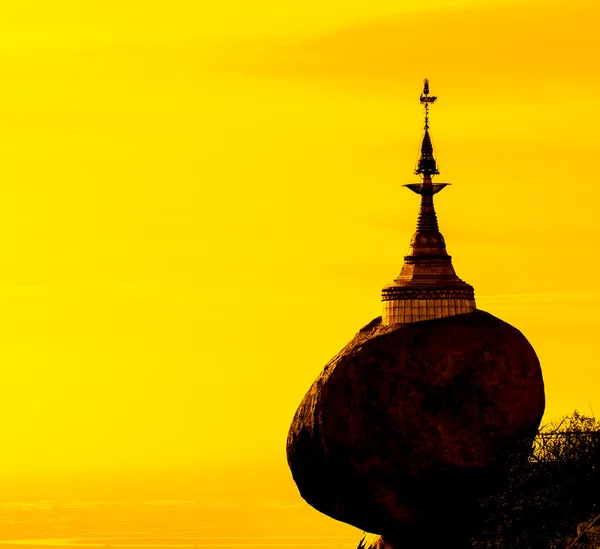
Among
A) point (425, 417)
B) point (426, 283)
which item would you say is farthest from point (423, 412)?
point (426, 283)

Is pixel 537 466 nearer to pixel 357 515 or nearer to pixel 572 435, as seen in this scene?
pixel 572 435

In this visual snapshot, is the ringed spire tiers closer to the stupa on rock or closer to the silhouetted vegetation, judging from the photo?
the stupa on rock

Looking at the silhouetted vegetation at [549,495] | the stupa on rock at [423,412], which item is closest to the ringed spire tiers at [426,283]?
the stupa on rock at [423,412]

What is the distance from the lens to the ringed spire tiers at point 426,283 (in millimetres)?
59844

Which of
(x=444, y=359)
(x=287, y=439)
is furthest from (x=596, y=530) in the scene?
(x=287, y=439)

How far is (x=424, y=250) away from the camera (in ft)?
199

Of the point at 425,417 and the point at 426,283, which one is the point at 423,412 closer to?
the point at 425,417

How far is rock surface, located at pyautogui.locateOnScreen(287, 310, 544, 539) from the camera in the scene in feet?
190

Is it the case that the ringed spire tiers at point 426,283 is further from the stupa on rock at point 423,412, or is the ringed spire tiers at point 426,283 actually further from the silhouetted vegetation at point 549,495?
the silhouetted vegetation at point 549,495

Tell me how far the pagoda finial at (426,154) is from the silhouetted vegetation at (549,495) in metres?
8.50

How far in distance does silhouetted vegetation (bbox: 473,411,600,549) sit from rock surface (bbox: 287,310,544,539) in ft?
3.07

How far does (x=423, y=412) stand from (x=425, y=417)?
0.51 feet

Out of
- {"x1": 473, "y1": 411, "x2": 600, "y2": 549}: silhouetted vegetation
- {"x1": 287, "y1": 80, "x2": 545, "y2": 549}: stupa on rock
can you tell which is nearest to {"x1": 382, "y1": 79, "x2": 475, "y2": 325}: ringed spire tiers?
{"x1": 287, "y1": 80, "x2": 545, "y2": 549}: stupa on rock

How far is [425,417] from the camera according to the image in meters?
58.0
